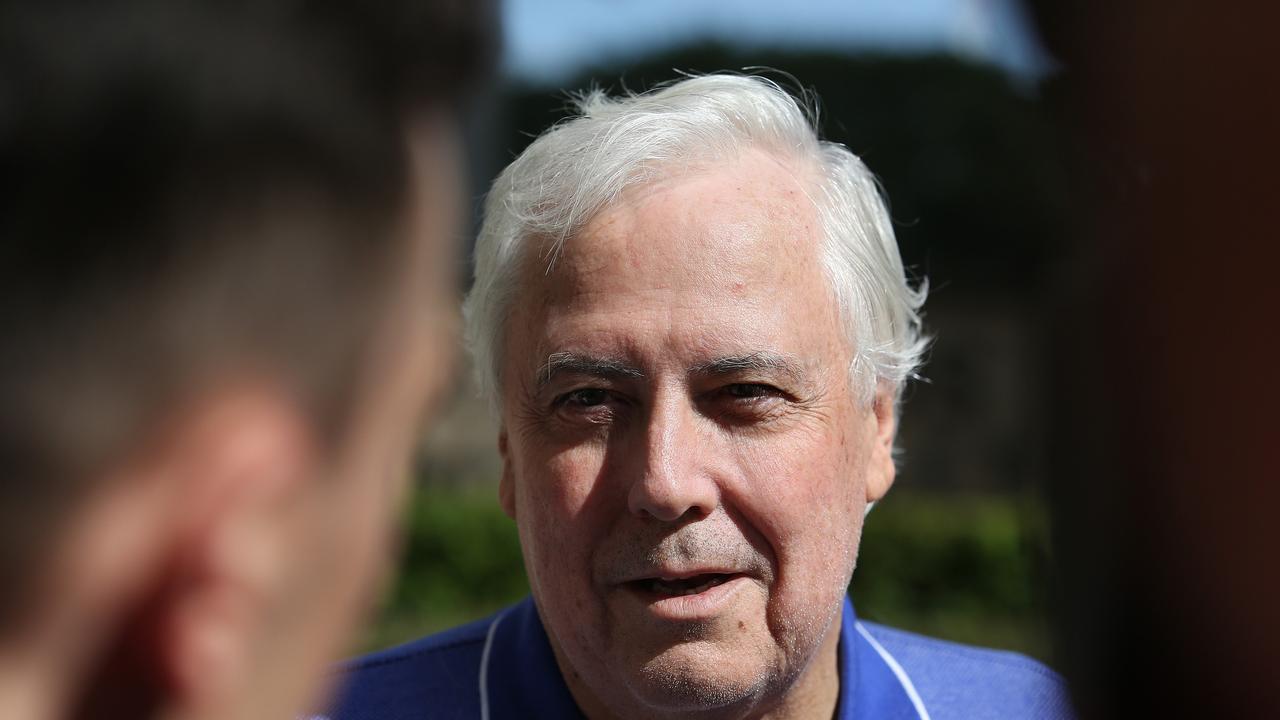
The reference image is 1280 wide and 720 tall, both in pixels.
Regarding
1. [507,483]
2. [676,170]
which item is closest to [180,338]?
[676,170]

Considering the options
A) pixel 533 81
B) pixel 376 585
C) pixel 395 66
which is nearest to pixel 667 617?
pixel 376 585

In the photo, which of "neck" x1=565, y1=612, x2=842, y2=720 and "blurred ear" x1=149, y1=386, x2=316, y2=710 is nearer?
"blurred ear" x1=149, y1=386, x2=316, y2=710

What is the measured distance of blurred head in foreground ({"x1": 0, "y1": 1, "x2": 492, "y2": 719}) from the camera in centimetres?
65

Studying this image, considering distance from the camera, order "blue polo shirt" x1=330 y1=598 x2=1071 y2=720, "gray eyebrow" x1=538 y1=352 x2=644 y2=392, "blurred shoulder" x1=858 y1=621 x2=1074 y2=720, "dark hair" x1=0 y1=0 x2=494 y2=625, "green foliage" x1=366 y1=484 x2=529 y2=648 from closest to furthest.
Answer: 1. "dark hair" x1=0 y1=0 x2=494 y2=625
2. "gray eyebrow" x1=538 y1=352 x2=644 y2=392
3. "blue polo shirt" x1=330 y1=598 x2=1071 y2=720
4. "blurred shoulder" x1=858 y1=621 x2=1074 y2=720
5. "green foliage" x1=366 y1=484 x2=529 y2=648

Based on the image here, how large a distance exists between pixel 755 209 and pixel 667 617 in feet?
2.90

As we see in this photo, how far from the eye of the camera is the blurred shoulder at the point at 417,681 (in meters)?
2.94

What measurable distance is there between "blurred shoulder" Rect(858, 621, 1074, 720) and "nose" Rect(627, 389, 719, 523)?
924 mm

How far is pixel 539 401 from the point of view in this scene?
9.00 ft

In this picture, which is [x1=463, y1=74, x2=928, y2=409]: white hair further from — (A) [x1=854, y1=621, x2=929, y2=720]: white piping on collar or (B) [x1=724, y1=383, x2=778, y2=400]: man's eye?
(A) [x1=854, y1=621, x2=929, y2=720]: white piping on collar

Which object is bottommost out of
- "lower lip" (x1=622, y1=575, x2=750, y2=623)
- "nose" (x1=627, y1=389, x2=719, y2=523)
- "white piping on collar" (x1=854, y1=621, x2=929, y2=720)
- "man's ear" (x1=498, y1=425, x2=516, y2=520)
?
"white piping on collar" (x1=854, y1=621, x2=929, y2=720)

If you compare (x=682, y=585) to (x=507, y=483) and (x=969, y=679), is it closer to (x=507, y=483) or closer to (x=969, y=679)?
(x=507, y=483)

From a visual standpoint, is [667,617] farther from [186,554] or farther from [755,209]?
[186,554]

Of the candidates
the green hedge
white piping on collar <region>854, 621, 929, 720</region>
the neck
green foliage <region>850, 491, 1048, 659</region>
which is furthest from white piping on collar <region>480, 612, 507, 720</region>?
green foliage <region>850, 491, 1048, 659</region>

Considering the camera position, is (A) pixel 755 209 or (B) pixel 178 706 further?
(A) pixel 755 209
